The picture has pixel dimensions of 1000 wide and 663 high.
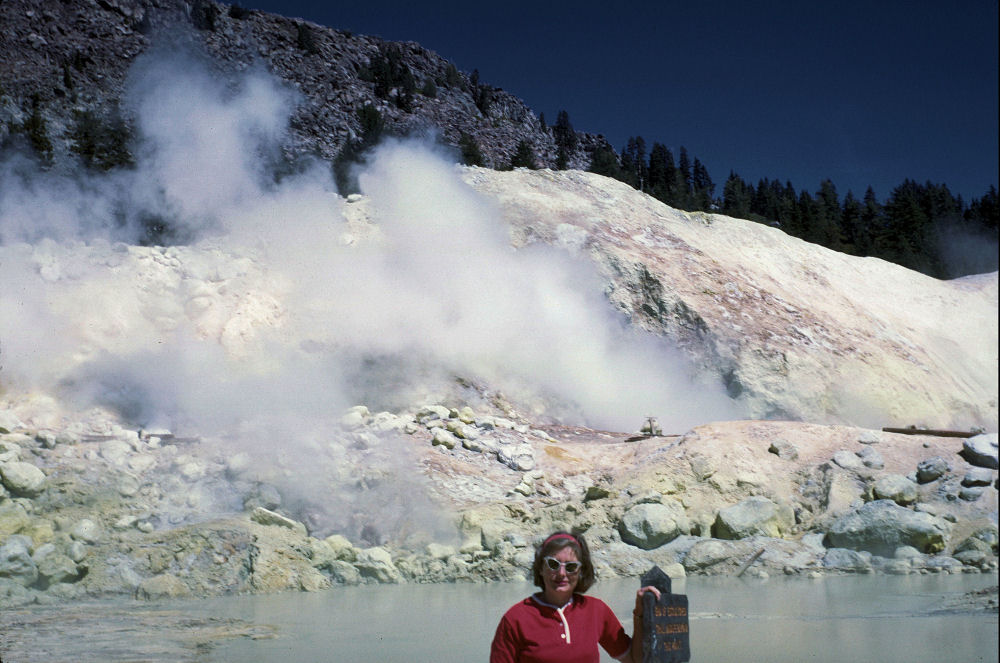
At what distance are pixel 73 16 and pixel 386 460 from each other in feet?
191

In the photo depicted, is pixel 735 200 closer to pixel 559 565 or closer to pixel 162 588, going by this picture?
pixel 162 588

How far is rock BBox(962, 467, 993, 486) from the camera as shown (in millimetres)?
12438

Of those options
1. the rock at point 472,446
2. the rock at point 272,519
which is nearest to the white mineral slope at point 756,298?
the rock at point 472,446

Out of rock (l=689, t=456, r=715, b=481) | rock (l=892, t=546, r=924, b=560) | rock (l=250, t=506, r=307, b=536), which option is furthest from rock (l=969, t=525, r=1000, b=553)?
rock (l=250, t=506, r=307, b=536)

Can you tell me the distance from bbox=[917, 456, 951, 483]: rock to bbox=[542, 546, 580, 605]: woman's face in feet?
37.3

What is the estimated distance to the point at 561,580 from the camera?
317 cm

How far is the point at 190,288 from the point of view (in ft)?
74.0

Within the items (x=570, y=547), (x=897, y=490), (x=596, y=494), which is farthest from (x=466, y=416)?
(x=570, y=547)

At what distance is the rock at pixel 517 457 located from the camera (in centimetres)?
1627

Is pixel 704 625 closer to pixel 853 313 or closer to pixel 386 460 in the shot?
pixel 386 460

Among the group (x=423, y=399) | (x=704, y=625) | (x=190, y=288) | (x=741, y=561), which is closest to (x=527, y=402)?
(x=423, y=399)

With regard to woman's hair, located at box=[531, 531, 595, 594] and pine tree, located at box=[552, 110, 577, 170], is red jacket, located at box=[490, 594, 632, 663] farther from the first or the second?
pine tree, located at box=[552, 110, 577, 170]

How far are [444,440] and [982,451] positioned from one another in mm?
8505

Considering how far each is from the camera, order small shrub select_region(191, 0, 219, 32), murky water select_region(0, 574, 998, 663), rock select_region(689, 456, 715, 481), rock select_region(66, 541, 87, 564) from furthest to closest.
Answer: small shrub select_region(191, 0, 219, 32)
rock select_region(689, 456, 715, 481)
rock select_region(66, 541, 87, 564)
murky water select_region(0, 574, 998, 663)
